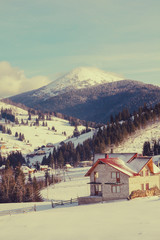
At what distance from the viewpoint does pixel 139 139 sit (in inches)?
5930

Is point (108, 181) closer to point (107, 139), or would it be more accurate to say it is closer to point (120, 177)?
point (120, 177)

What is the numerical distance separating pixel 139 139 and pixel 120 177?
327ft

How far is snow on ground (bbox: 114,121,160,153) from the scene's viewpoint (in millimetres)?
141625

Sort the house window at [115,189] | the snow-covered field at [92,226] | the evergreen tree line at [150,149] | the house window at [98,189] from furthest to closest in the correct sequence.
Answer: the evergreen tree line at [150,149] < the house window at [98,189] < the house window at [115,189] < the snow-covered field at [92,226]

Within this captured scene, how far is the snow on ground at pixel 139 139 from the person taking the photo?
14162cm

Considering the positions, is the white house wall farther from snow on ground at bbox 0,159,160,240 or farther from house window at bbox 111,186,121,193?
snow on ground at bbox 0,159,160,240

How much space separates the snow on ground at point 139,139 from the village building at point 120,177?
81.7 metres

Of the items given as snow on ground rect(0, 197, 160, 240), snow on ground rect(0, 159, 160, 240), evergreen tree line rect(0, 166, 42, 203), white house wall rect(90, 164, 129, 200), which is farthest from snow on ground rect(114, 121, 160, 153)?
snow on ground rect(0, 197, 160, 240)

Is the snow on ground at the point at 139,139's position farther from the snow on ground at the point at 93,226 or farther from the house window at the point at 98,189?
the snow on ground at the point at 93,226

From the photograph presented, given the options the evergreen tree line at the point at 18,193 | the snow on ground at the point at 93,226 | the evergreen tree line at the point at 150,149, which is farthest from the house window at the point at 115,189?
the evergreen tree line at the point at 150,149

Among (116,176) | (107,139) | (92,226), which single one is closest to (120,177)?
(116,176)

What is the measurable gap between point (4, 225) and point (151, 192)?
27056 mm

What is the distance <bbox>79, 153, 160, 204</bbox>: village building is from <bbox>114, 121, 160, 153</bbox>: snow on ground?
3218 inches

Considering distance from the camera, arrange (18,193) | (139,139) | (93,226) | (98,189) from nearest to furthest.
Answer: (93,226) → (98,189) → (18,193) → (139,139)
